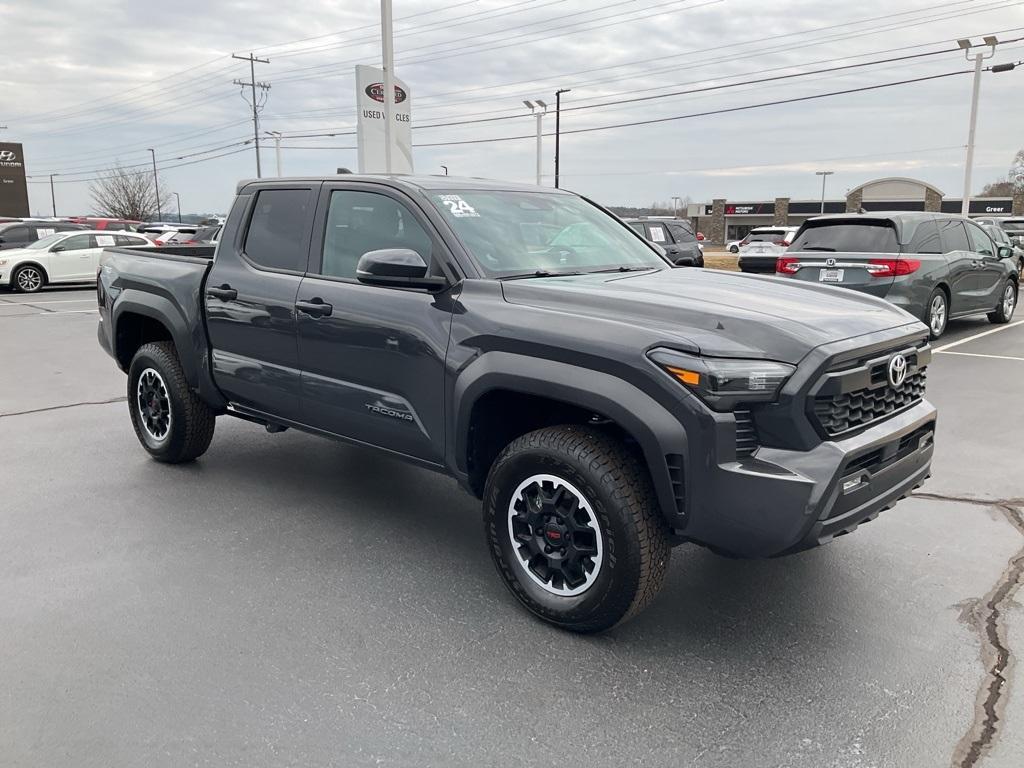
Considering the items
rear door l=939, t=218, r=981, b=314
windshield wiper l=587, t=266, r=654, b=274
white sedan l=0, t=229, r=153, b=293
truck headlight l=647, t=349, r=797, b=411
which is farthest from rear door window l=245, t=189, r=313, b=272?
white sedan l=0, t=229, r=153, b=293

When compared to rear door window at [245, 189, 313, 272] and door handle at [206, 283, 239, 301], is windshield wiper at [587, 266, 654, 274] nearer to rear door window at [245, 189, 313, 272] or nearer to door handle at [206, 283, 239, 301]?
rear door window at [245, 189, 313, 272]

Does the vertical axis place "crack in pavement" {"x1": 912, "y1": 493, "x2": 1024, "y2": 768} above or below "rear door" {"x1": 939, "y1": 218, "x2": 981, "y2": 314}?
below

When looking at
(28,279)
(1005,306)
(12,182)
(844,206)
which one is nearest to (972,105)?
(1005,306)

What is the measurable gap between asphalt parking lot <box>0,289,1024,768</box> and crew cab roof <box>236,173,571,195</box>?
1.83 meters

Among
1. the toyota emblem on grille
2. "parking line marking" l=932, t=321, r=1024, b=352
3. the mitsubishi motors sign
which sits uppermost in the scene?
the mitsubishi motors sign

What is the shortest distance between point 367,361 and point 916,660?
2.67 metres

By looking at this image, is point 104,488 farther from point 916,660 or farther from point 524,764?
point 916,660

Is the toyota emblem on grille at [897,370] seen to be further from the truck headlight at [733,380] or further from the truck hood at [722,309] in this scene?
the truck headlight at [733,380]

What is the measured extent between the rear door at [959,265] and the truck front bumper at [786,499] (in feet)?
30.1

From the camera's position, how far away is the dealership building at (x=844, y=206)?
64250 mm

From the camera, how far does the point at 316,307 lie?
14.0 ft

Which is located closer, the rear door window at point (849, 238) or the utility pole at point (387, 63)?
the rear door window at point (849, 238)

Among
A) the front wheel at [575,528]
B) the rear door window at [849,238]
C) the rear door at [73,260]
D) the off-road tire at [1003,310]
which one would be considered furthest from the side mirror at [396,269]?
the rear door at [73,260]

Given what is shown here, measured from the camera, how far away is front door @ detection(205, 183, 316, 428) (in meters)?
4.52
